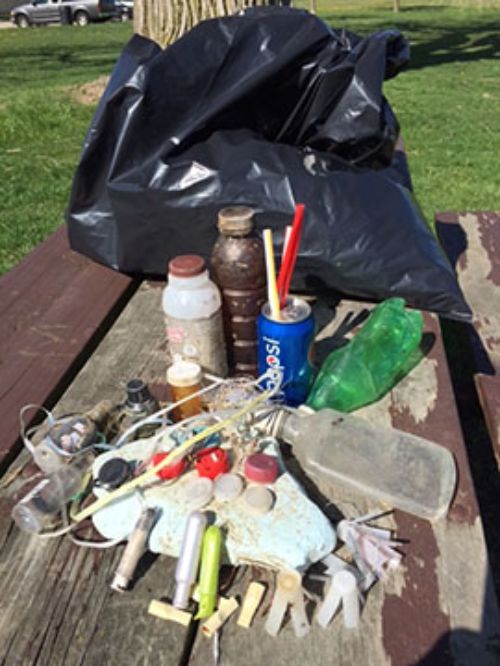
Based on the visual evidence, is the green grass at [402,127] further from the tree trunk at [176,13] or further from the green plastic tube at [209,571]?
the green plastic tube at [209,571]

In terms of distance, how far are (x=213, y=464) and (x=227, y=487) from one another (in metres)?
0.05

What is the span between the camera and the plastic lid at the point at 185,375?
3.83ft

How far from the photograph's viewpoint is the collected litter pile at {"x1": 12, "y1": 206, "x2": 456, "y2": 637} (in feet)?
2.95

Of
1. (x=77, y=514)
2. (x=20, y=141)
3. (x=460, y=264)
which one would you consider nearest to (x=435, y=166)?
(x=460, y=264)

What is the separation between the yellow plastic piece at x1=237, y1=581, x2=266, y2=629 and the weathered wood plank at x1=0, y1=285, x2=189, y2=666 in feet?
0.26

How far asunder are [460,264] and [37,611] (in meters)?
1.91

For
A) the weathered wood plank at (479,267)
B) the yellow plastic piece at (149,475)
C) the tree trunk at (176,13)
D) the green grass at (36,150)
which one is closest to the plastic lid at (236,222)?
the yellow plastic piece at (149,475)

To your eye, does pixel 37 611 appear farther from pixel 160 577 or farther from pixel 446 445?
pixel 446 445

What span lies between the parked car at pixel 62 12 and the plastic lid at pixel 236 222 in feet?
87.3

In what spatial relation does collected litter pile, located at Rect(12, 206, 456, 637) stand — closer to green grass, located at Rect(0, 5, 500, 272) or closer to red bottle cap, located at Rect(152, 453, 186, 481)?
red bottle cap, located at Rect(152, 453, 186, 481)

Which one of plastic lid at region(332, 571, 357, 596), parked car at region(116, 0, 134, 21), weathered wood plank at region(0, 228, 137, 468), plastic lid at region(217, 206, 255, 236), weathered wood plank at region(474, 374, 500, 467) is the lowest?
parked car at region(116, 0, 134, 21)

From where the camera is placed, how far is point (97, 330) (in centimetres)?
163

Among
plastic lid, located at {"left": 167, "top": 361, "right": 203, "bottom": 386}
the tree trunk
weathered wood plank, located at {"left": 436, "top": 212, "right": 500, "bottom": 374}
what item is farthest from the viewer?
the tree trunk

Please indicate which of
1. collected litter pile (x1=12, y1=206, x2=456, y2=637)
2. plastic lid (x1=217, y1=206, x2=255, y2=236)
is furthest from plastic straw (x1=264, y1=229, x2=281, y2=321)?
plastic lid (x1=217, y1=206, x2=255, y2=236)
